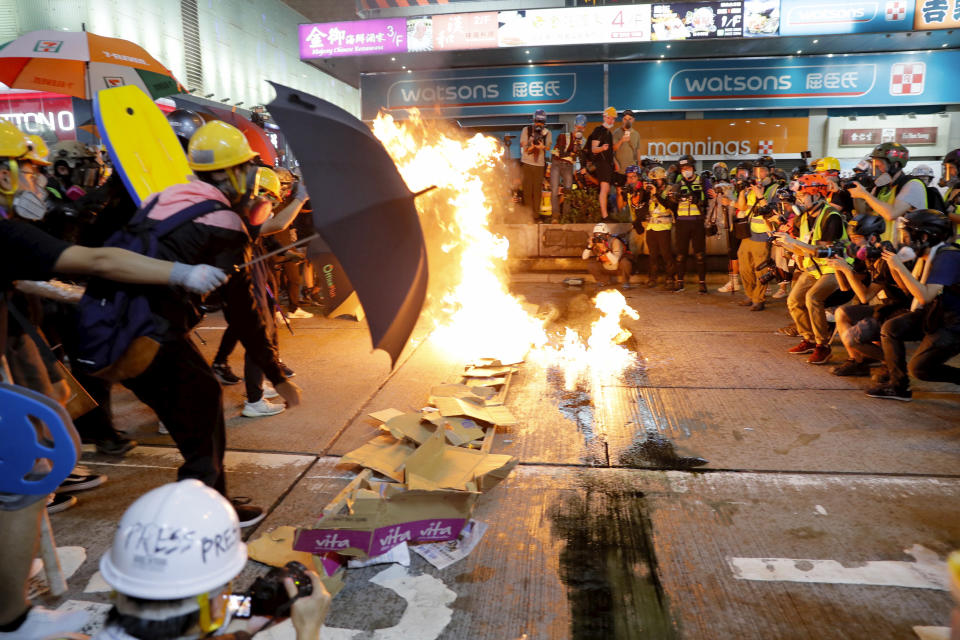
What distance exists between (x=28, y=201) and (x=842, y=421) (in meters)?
5.68

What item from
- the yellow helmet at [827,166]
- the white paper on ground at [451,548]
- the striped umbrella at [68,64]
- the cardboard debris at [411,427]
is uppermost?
the striped umbrella at [68,64]

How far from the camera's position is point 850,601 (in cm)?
290

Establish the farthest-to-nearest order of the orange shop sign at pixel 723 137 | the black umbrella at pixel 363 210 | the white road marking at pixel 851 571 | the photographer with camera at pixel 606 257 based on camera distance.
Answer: the orange shop sign at pixel 723 137, the photographer with camera at pixel 606 257, the white road marking at pixel 851 571, the black umbrella at pixel 363 210

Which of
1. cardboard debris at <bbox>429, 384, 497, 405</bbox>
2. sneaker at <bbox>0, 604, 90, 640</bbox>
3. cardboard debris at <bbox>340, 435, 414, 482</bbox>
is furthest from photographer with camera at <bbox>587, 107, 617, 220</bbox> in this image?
sneaker at <bbox>0, 604, 90, 640</bbox>

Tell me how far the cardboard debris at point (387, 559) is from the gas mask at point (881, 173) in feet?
23.2

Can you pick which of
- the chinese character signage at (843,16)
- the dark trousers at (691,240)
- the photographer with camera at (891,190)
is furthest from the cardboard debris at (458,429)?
the chinese character signage at (843,16)

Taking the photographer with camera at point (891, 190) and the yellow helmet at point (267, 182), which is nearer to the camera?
the yellow helmet at point (267, 182)

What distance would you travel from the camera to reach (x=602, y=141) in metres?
13.5

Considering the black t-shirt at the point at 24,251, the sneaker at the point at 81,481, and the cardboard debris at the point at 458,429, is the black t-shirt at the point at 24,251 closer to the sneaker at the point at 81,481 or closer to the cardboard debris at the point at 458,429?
the sneaker at the point at 81,481

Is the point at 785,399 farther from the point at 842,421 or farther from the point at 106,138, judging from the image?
the point at 106,138

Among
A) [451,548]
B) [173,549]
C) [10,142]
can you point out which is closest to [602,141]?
[10,142]

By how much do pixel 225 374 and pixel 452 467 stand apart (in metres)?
3.17

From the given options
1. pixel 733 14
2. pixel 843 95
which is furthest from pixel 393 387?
pixel 843 95

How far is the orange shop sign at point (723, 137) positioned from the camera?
21.1m
